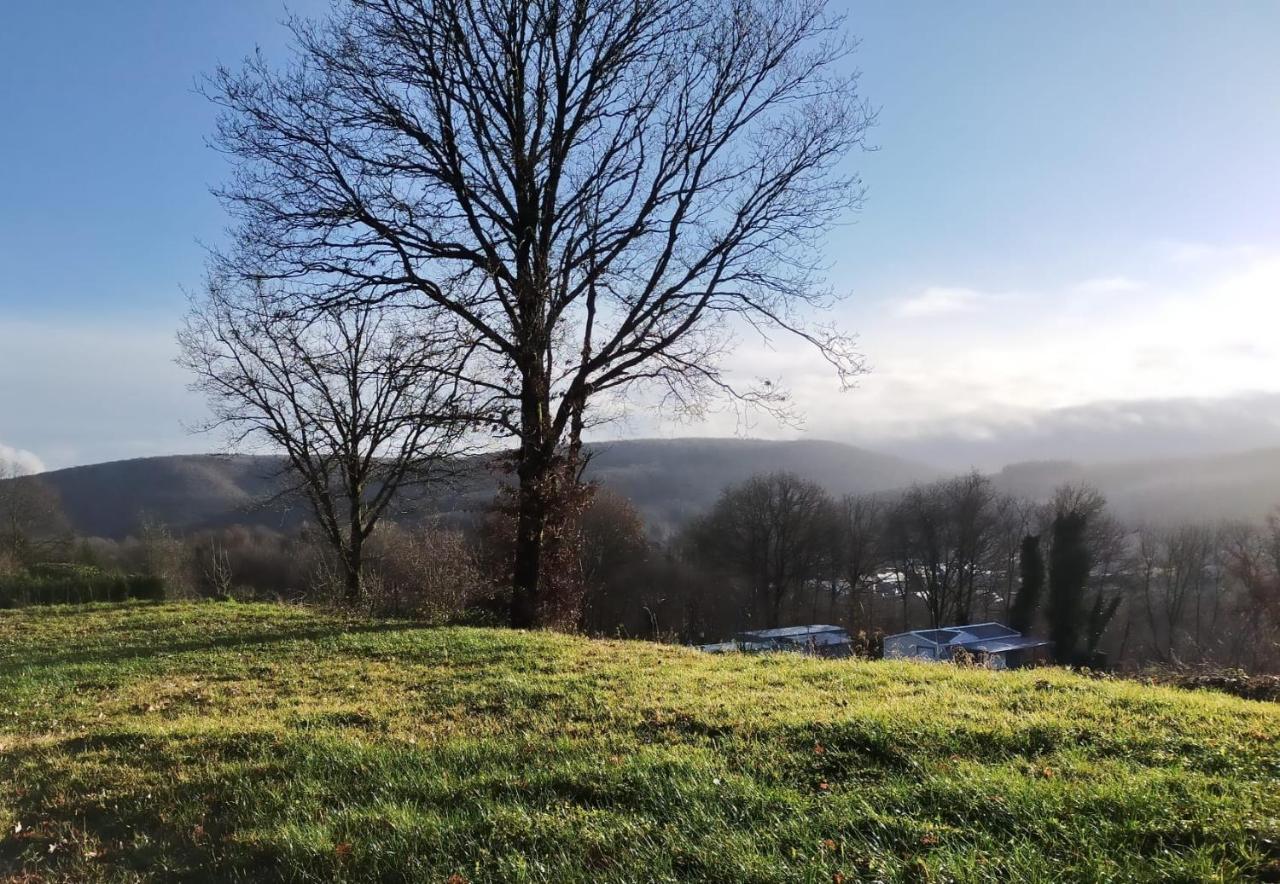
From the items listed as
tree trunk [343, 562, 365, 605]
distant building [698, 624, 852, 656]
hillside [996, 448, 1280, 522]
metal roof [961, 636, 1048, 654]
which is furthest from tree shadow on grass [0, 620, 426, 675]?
hillside [996, 448, 1280, 522]

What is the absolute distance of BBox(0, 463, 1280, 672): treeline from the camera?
1538 inches

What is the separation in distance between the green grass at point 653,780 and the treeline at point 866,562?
2117 cm

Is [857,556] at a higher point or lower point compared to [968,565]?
higher

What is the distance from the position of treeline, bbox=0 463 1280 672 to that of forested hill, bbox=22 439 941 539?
41.3ft

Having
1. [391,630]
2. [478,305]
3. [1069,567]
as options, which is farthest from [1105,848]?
[1069,567]

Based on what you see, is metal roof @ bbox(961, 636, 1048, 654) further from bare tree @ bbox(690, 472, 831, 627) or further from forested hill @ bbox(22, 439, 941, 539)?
forested hill @ bbox(22, 439, 941, 539)

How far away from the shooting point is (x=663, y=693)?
7.26m

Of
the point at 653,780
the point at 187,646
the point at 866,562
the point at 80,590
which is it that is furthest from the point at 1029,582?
the point at 653,780

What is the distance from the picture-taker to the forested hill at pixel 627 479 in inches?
3334

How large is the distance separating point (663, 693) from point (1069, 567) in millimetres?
46958

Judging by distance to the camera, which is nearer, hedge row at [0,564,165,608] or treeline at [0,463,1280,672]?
hedge row at [0,564,165,608]

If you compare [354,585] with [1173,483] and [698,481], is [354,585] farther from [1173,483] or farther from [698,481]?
[698,481]

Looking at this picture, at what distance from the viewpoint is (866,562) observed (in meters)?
63.0

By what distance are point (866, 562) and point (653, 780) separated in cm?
6186
